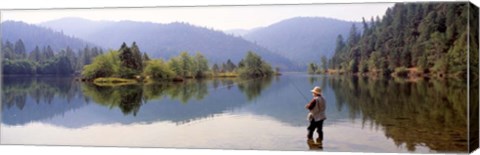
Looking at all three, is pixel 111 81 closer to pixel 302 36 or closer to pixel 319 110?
pixel 302 36

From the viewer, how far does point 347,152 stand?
14367mm

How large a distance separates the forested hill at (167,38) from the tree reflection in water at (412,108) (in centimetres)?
145

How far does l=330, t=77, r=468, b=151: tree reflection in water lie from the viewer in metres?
14.0

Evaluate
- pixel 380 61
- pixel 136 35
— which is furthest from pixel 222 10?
pixel 380 61

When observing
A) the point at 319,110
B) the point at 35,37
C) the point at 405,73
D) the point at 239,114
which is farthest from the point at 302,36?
the point at 35,37

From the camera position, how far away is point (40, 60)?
16.6 meters

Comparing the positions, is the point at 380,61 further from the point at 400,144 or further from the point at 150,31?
the point at 150,31

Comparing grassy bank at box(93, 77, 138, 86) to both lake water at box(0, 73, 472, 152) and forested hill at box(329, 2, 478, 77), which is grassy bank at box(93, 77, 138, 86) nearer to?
lake water at box(0, 73, 472, 152)

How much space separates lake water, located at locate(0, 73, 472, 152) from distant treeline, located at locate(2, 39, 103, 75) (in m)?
0.20

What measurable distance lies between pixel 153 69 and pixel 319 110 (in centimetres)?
349

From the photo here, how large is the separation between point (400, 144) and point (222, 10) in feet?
13.5

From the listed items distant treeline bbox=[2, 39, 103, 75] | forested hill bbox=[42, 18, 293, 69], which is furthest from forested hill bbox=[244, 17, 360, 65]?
distant treeline bbox=[2, 39, 103, 75]

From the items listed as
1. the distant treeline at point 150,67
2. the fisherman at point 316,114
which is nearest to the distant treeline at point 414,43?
the fisherman at point 316,114

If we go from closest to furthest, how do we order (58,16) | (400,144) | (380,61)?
1. (400,144)
2. (380,61)
3. (58,16)
